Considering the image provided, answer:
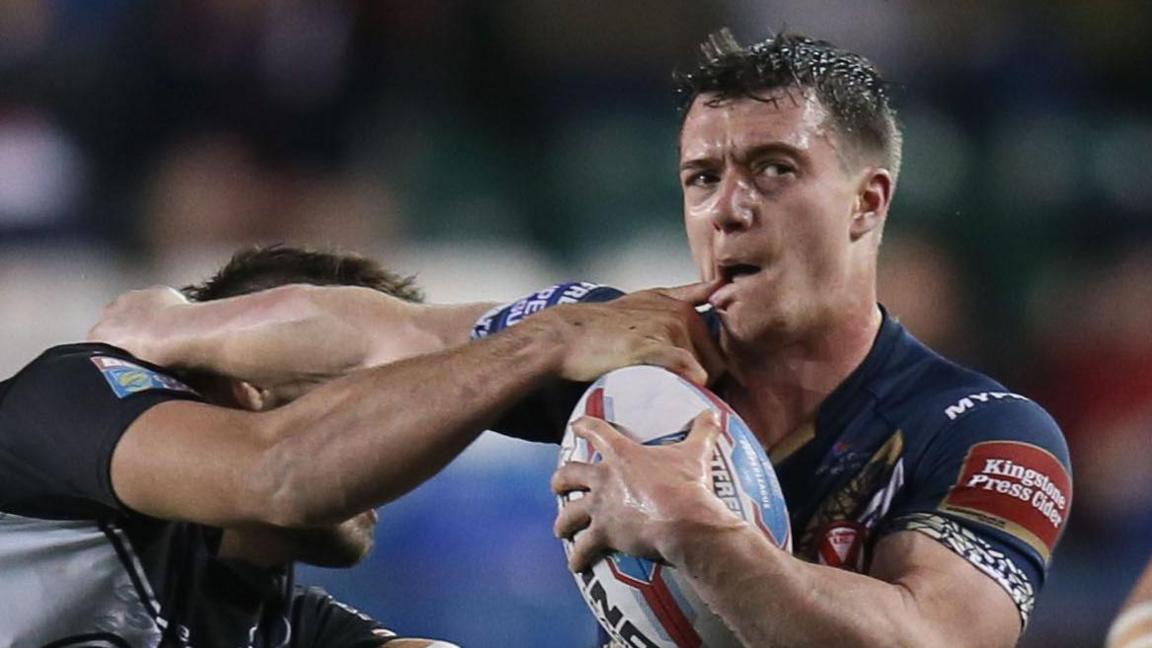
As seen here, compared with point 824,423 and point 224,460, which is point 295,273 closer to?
point 224,460

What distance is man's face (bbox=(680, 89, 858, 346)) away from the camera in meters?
2.97

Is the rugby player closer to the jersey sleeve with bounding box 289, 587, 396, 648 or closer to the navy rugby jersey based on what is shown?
the navy rugby jersey

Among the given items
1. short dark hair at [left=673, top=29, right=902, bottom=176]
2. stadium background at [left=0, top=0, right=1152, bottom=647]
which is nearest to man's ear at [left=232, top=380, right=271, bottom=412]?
short dark hair at [left=673, top=29, right=902, bottom=176]

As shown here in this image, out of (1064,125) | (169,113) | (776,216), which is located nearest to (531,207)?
(169,113)

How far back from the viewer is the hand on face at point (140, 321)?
3.48 m

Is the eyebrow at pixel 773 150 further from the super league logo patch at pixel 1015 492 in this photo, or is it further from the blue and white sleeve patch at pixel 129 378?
the blue and white sleeve patch at pixel 129 378

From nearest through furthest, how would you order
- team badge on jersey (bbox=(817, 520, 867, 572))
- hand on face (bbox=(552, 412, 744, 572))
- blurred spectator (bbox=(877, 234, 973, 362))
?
hand on face (bbox=(552, 412, 744, 572)) → team badge on jersey (bbox=(817, 520, 867, 572)) → blurred spectator (bbox=(877, 234, 973, 362))

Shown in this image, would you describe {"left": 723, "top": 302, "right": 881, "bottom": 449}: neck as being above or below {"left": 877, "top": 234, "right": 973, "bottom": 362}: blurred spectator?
above

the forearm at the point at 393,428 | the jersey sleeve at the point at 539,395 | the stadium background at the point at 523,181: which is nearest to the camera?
the forearm at the point at 393,428

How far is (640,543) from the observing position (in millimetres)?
2459

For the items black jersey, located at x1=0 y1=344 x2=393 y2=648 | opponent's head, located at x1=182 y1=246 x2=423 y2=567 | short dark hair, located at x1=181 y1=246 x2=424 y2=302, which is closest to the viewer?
black jersey, located at x1=0 y1=344 x2=393 y2=648

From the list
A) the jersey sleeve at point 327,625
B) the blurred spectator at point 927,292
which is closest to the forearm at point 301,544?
the jersey sleeve at point 327,625

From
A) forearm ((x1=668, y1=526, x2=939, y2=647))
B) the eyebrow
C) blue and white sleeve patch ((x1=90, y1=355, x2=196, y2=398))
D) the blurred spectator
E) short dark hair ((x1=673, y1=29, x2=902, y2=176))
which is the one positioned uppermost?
short dark hair ((x1=673, y1=29, x2=902, y2=176))

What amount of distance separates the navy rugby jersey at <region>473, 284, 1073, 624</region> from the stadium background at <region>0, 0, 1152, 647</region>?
2408 millimetres
